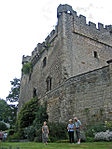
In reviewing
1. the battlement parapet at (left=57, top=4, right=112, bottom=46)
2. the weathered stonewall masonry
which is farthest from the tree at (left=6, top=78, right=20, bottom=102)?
the battlement parapet at (left=57, top=4, right=112, bottom=46)

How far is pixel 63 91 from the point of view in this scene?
13109mm

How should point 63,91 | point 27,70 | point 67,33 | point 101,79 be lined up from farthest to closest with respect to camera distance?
point 27,70 → point 67,33 → point 63,91 → point 101,79

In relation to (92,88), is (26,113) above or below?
below

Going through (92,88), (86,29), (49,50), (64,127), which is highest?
(86,29)

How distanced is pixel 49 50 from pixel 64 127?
8.79m

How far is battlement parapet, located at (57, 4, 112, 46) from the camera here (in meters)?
16.6

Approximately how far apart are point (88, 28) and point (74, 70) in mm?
5321

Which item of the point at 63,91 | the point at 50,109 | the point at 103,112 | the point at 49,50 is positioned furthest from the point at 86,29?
the point at 103,112

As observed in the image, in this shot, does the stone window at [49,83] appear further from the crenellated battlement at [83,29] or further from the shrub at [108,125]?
the shrub at [108,125]

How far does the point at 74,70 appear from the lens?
14.5 meters

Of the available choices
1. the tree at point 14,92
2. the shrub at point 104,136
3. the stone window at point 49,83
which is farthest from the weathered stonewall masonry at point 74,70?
the tree at point 14,92

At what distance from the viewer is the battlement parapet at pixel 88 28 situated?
54.5ft

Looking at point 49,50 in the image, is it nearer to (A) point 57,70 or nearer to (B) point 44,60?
(B) point 44,60

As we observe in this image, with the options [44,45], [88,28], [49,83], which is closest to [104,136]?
[49,83]
